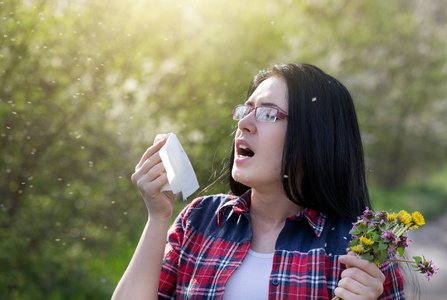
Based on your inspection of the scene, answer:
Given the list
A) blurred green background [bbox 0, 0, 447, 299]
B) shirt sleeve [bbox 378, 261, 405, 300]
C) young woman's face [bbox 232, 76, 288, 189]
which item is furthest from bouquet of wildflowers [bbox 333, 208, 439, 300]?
blurred green background [bbox 0, 0, 447, 299]

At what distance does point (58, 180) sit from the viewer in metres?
4.15

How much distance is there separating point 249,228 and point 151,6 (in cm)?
288

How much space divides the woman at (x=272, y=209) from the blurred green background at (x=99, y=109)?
65 cm

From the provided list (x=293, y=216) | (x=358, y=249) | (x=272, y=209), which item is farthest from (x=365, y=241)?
(x=272, y=209)

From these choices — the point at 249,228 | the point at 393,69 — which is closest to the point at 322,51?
the point at 393,69

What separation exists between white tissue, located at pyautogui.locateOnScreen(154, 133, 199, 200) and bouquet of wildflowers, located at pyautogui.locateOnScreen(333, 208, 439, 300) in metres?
0.60

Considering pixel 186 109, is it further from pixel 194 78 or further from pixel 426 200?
pixel 426 200

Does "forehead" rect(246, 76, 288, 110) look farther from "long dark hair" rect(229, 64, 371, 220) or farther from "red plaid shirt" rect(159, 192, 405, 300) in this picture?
"red plaid shirt" rect(159, 192, 405, 300)

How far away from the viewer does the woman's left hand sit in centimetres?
166

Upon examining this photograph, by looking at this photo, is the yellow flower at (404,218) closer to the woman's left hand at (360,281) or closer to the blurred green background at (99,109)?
the woman's left hand at (360,281)

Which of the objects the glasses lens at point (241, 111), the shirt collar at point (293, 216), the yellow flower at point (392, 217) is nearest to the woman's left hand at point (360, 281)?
the yellow flower at point (392, 217)

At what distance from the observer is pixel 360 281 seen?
1.67m

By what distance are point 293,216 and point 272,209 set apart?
0.38ft

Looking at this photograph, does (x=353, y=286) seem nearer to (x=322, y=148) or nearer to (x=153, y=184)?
(x=322, y=148)
